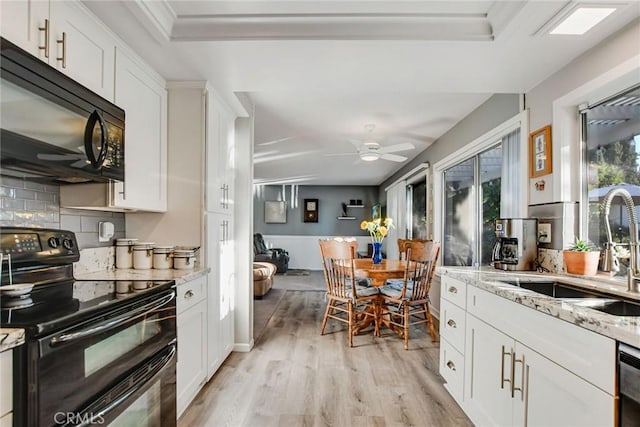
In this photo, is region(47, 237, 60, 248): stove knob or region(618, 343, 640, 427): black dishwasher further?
region(47, 237, 60, 248): stove knob

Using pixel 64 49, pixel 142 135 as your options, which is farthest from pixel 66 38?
pixel 142 135

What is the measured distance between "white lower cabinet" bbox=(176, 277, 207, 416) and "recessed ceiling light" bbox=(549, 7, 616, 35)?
2.48 m

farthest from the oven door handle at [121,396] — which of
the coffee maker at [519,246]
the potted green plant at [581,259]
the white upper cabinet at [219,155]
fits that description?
the potted green plant at [581,259]

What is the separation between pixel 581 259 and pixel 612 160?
24.3 inches

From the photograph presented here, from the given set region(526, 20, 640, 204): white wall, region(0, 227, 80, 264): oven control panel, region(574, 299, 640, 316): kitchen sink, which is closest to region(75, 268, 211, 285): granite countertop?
region(0, 227, 80, 264): oven control panel

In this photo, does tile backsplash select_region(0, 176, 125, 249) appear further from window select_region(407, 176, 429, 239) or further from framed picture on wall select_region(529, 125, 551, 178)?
window select_region(407, 176, 429, 239)

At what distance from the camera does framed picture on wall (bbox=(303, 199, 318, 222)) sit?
9844mm

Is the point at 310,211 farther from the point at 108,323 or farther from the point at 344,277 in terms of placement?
the point at 108,323

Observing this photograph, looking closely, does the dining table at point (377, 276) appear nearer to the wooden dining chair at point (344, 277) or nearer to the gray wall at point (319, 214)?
the wooden dining chair at point (344, 277)

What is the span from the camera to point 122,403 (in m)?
1.33

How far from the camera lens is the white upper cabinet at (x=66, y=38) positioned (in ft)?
4.33

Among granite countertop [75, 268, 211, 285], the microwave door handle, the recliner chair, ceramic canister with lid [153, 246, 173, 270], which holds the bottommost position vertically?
the recliner chair

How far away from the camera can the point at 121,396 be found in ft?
4.32

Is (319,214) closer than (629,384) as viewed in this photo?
No
